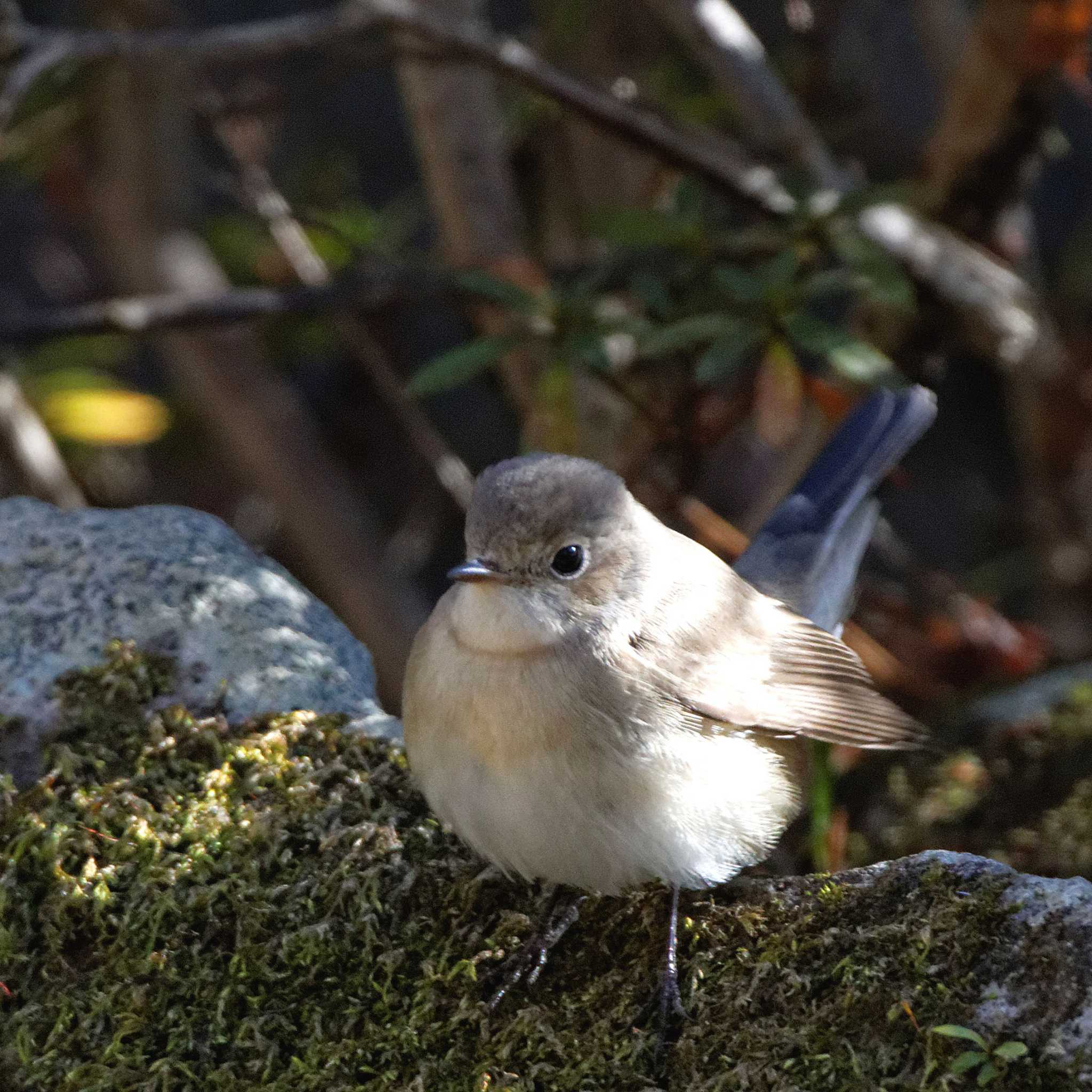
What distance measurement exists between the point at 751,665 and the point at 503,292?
1.56 m

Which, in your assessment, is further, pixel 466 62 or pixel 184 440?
pixel 184 440

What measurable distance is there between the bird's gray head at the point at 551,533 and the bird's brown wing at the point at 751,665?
14 centimetres

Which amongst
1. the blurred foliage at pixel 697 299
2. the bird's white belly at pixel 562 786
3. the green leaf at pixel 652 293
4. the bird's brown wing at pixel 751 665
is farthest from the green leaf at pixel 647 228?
the bird's white belly at pixel 562 786


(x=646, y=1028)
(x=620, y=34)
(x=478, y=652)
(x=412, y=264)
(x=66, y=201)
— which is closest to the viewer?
(x=646, y=1028)

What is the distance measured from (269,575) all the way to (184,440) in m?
4.47

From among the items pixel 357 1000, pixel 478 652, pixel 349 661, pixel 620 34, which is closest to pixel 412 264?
pixel 620 34

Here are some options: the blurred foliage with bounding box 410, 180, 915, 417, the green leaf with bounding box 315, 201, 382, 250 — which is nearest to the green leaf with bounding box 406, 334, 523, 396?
the blurred foliage with bounding box 410, 180, 915, 417

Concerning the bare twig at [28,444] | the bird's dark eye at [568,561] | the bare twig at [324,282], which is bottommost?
the bare twig at [28,444]

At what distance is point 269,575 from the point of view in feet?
11.6

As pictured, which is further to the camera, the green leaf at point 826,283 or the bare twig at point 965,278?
the bare twig at point 965,278

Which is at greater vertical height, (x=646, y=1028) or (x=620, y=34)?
(x=620, y=34)

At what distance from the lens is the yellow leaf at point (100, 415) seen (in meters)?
5.55

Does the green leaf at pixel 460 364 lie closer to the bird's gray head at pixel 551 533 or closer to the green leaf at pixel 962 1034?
the bird's gray head at pixel 551 533

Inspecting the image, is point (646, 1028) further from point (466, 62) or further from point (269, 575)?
point (466, 62)
